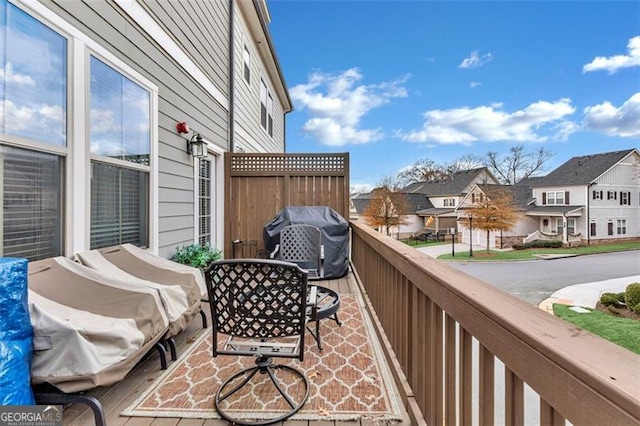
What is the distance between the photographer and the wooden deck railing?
0.56 metres

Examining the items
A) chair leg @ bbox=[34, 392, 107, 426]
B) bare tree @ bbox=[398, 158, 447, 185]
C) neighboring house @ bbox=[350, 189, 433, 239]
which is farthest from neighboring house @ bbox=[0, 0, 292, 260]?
bare tree @ bbox=[398, 158, 447, 185]

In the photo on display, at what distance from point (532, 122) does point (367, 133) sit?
1016 inches

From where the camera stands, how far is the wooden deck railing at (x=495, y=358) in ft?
1.83

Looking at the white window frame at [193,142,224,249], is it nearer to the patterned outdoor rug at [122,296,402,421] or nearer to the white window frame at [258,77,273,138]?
the patterned outdoor rug at [122,296,402,421]

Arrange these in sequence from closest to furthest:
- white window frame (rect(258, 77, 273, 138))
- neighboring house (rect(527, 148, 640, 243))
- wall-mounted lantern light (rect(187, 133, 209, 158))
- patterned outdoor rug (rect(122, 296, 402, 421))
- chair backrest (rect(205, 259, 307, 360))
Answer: chair backrest (rect(205, 259, 307, 360))
patterned outdoor rug (rect(122, 296, 402, 421))
neighboring house (rect(527, 148, 640, 243))
wall-mounted lantern light (rect(187, 133, 209, 158))
white window frame (rect(258, 77, 273, 138))

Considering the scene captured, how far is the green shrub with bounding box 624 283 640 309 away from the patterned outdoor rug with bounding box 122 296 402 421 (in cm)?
569

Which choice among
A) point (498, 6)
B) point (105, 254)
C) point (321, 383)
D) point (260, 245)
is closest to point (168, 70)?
point (105, 254)

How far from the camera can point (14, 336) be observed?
1.47 metres

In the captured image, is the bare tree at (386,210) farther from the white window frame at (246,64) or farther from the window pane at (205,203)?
the window pane at (205,203)

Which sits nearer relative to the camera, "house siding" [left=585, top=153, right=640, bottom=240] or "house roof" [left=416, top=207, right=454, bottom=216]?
"house siding" [left=585, top=153, right=640, bottom=240]

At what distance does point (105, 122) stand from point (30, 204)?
100 centimetres

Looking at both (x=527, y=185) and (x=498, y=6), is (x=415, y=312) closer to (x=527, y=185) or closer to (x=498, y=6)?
(x=498, y=6)

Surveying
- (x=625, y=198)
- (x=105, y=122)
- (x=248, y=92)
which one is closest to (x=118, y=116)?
(x=105, y=122)

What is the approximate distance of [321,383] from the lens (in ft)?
7.17
